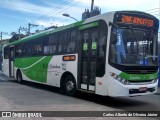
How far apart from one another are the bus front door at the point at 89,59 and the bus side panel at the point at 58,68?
1.98 feet

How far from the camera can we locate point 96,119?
24.3 ft

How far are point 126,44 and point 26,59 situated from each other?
978 centimetres

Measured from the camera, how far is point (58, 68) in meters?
13.5

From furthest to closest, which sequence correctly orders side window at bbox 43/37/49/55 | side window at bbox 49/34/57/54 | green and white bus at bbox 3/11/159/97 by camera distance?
side window at bbox 43/37/49/55 → side window at bbox 49/34/57/54 → green and white bus at bbox 3/11/159/97

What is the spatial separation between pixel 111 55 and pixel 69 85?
3.38 meters

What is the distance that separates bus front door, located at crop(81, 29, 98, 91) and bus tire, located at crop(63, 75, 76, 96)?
870 millimetres

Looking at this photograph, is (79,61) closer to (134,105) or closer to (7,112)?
(134,105)

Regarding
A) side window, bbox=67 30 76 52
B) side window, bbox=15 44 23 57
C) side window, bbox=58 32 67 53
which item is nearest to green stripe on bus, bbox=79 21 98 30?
side window, bbox=67 30 76 52

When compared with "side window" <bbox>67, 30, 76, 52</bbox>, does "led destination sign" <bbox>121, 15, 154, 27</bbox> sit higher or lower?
higher

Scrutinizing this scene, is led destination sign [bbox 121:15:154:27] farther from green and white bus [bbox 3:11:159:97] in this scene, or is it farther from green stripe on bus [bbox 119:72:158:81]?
green stripe on bus [bbox 119:72:158:81]

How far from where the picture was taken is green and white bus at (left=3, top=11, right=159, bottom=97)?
9.74m

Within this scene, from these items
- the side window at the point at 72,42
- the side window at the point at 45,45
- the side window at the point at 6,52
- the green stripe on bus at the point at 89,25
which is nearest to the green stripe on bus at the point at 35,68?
the side window at the point at 45,45

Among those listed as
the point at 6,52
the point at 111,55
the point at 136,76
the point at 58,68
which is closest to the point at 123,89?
the point at 136,76

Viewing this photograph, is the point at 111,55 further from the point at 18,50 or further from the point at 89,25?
the point at 18,50
